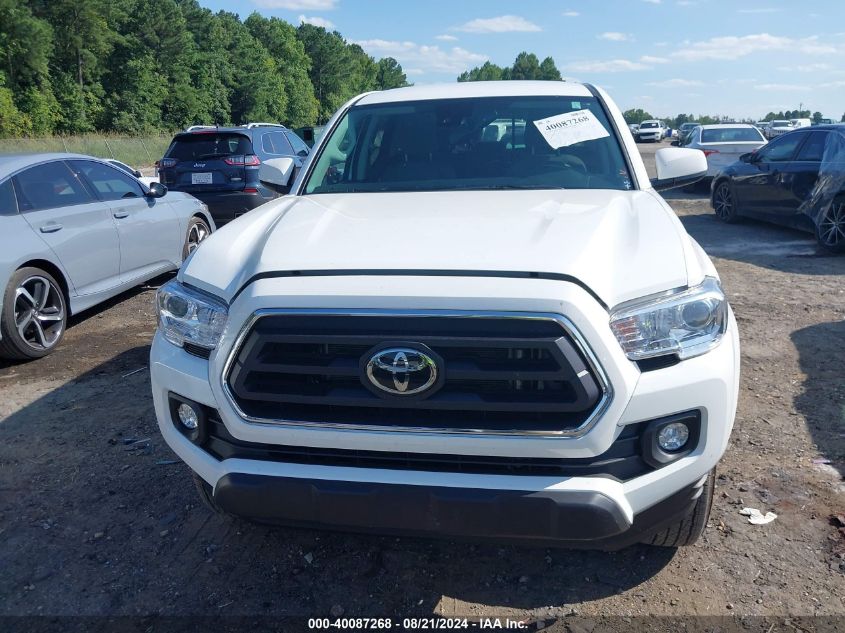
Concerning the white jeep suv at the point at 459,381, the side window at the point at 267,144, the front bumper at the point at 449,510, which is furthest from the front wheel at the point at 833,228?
the side window at the point at 267,144

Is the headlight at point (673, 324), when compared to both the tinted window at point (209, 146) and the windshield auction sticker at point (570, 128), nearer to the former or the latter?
the windshield auction sticker at point (570, 128)

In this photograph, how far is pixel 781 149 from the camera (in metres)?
10.4

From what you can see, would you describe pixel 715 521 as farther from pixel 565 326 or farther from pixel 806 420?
pixel 565 326

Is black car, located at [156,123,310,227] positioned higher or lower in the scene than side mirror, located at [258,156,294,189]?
lower

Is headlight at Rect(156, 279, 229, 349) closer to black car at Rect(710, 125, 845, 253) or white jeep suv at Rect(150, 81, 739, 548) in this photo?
white jeep suv at Rect(150, 81, 739, 548)

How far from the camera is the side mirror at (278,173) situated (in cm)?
427

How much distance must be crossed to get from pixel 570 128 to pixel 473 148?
0.54 metres

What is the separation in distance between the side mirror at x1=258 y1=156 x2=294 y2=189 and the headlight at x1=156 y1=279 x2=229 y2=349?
1715 millimetres

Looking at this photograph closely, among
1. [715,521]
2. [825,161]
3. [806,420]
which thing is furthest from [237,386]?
[825,161]

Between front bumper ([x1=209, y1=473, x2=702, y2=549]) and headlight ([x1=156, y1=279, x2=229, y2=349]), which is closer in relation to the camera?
front bumper ([x1=209, y1=473, x2=702, y2=549])

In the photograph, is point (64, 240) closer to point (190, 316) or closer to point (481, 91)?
point (481, 91)

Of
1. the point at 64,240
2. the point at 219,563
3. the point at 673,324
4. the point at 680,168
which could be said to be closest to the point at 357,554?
the point at 219,563

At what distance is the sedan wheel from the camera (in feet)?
38.2

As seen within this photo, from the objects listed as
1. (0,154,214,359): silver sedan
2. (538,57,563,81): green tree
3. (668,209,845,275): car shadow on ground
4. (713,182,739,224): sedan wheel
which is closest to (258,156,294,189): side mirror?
(0,154,214,359): silver sedan
